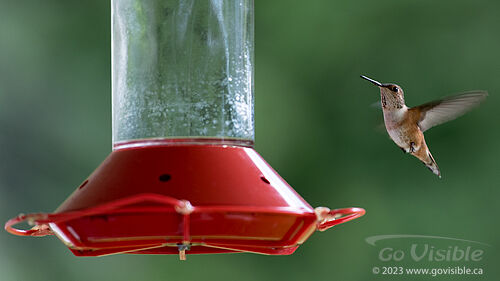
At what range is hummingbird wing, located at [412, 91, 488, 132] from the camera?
4051mm

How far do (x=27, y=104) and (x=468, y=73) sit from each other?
3367 millimetres

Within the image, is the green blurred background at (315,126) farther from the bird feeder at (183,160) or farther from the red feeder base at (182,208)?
the red feeder base at (182,208)

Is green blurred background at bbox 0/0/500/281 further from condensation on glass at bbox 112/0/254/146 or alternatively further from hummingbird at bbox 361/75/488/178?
condensation on glass at bbox 112/0/254/146

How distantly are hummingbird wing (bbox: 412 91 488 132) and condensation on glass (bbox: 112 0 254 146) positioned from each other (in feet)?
3.91

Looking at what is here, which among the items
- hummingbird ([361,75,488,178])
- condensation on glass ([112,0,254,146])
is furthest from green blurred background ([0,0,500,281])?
condensation on glass ([112,0,254,146])

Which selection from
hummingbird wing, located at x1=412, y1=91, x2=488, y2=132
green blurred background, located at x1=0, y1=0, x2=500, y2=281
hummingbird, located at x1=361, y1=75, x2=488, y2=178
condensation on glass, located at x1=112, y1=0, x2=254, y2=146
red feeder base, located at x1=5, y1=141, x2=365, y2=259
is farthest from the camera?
green blurred background, located at x1=0, y1=0, x2=500, y2=281

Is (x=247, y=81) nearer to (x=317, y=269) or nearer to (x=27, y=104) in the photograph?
(x=317, y=269)

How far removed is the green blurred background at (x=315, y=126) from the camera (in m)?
6.68

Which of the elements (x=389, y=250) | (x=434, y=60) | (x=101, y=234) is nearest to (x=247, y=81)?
(x=101, y=234)

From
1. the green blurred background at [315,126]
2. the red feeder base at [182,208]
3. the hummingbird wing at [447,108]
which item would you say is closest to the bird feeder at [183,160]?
the red feeder base at [182,208]

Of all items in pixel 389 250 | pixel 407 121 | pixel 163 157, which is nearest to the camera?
pixel 163 157

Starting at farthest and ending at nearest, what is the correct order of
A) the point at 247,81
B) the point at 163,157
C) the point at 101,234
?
the point at 247,81
the point at 163,157
the point at 101,234

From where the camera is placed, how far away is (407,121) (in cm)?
440

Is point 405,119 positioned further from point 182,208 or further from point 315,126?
point 315,126
